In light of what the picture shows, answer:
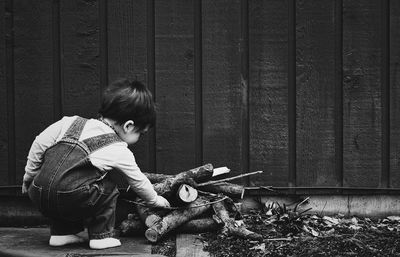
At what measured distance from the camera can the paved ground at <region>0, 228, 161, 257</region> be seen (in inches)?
133

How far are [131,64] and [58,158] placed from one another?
1076 millimetres

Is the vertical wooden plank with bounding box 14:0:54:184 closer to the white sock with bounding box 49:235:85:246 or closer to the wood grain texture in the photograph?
the wood grain texture

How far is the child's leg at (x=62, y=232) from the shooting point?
3566 mm

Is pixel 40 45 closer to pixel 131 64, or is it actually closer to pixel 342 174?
pixel 131 64

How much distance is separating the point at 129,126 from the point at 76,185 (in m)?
0.45

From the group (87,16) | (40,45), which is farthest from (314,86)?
(40,45)

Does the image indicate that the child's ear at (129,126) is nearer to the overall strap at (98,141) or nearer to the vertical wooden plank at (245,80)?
the overall strap at (98,141)

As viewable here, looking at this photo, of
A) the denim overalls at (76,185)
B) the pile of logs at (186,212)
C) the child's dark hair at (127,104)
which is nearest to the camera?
the denim overalls at (76,185)

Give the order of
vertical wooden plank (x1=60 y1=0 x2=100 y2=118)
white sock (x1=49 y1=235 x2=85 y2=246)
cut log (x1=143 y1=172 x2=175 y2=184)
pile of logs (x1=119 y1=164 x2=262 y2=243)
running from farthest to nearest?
vertical wooden plank (x1=60 y1=0 x2=100 y2=118) → cut log (x1=143 y1=172 x2=175 y2=184) → pile of logs (x1=119 y1=164 x2=262 y2=243) → white sock (x1=49 y1=235 x2=85 y2=246)

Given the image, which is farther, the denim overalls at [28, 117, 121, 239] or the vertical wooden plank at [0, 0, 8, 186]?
the vertical wooden plank at [0, 0, 8, 186]

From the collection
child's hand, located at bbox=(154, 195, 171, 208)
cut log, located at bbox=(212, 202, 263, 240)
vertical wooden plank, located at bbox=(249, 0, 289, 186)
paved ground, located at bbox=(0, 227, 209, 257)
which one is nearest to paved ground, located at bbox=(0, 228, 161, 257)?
paved ground, located at bbox=(0, 227, 209, 257)

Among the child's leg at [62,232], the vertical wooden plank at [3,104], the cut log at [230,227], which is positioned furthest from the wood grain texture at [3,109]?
the cut log at [230,227]

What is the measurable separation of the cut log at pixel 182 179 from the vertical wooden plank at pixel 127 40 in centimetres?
73

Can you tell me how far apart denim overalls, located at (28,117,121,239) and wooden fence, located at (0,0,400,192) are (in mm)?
803
